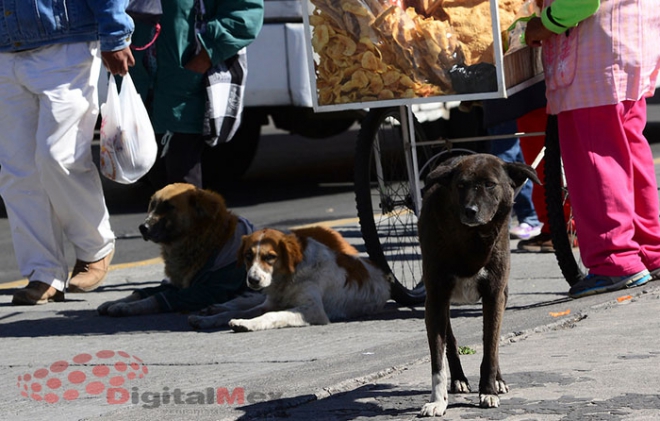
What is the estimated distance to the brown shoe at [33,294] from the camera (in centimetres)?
711

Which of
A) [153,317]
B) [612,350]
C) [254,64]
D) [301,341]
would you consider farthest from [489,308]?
[254,64]

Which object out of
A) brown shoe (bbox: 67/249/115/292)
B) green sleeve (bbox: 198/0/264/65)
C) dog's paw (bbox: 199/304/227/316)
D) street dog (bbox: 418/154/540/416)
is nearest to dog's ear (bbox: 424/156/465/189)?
street dog (bbox: 418/154/540/416)

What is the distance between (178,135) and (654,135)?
10.9m

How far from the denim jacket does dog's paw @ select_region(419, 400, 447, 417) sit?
3.33 m

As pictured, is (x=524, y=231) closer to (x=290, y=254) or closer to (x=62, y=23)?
(x=290, y=254)

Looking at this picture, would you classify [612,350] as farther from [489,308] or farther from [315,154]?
[315,154]

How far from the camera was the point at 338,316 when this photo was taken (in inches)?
249

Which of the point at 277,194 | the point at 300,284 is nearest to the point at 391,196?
the point at 300,284

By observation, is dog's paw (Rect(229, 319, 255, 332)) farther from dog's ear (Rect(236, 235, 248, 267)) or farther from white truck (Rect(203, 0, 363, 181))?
white truck (Rect(203, 0, 363, 181))

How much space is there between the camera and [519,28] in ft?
20.6

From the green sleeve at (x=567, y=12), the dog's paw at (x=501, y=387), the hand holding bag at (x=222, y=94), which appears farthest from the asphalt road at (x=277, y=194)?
the dog's paw at (x=501, y=387)

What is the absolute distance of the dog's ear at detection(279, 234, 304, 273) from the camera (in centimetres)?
612

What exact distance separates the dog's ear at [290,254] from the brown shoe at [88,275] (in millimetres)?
1786

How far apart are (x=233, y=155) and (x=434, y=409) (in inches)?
372
